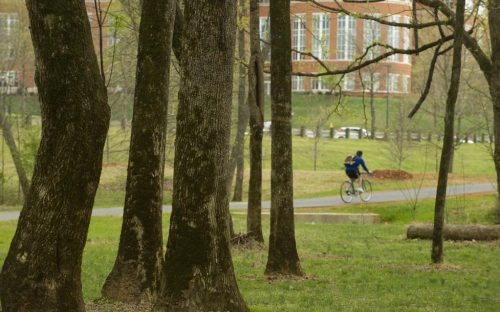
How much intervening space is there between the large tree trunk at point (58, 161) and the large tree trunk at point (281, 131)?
5434 millimetres

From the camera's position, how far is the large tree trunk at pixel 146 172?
30.8 ft

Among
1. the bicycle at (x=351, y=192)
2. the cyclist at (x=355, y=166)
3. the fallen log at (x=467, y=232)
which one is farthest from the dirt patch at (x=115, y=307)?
the bicycle at (x=351, y=192)

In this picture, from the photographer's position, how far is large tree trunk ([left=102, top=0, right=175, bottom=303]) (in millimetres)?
9391

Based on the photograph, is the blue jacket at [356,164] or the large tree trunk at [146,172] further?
the blue jacket at [356,164]

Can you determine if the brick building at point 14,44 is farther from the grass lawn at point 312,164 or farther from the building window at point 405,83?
the building window at point 405,83

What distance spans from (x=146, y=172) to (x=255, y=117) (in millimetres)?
5574

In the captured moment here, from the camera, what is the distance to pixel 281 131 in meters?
12.2

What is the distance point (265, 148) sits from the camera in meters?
52.3

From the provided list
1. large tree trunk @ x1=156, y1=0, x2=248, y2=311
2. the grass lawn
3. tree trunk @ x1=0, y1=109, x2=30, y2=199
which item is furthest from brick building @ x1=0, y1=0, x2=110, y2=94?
large tree trunk @ x1=156, y1=0, x2=248, y2=311

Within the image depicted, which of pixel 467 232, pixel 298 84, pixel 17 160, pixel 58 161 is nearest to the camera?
pixel 58 161

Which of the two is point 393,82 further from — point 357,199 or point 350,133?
point 357,199

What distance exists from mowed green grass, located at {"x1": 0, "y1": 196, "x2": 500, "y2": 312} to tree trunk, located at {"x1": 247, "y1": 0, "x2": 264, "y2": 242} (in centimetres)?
65

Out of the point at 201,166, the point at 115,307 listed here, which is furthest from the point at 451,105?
the point at 201,166

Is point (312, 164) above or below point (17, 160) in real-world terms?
below
